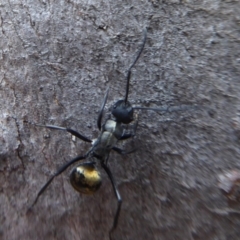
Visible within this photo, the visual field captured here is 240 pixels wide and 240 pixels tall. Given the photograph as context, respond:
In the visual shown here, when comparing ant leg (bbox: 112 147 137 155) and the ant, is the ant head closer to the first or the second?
the ant

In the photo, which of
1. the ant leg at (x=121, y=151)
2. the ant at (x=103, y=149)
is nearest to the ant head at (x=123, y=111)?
the ant at (x=103, y=149)

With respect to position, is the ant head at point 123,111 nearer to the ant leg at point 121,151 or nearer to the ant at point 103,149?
the ant at point 103,149

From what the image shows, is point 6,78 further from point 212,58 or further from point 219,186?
point 219,186

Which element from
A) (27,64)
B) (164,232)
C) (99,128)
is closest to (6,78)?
(27,64)

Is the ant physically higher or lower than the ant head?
lower

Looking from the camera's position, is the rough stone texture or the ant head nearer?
the rough stone texture

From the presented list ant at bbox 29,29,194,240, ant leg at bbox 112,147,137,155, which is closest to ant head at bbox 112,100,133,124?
ant at bbox 29,29,194,240

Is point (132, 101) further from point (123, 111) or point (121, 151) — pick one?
point (121, 151)
